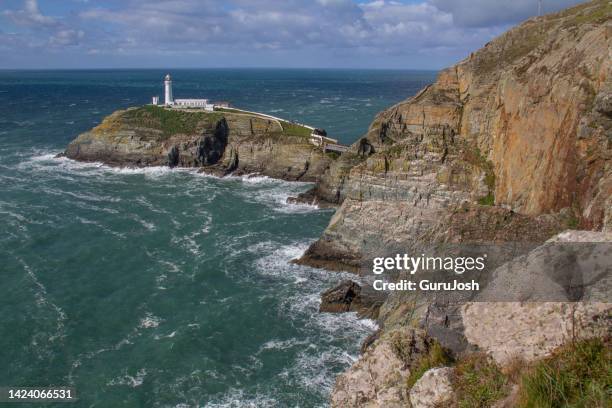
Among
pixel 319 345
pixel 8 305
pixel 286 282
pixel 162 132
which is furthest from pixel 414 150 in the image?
pixel 162 132

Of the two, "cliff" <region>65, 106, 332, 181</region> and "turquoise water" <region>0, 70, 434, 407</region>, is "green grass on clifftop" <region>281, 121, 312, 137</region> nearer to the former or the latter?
→ "cliff" <region>65, 106, 332, 181</region>

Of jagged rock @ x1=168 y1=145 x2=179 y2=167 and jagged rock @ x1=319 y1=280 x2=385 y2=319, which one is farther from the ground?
jagged rock @ x1=168 y1=145 x2=179 y2=167

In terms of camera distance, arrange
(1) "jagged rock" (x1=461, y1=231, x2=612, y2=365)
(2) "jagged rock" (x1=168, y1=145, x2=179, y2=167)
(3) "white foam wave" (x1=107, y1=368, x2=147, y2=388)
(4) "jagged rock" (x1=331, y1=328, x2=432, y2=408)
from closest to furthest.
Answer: (1) "jagged rock" (x1=461, y1=231, x2=612, y2=365), (4) "jagged rock" (x1=331, y1=328, x2=432, y2=408), (3) "white foam wave" (x1=107, y1=368, x2=147, y2=388), (2) "jagged rock" (x1=168, y1=145, x2=179, y2=167)

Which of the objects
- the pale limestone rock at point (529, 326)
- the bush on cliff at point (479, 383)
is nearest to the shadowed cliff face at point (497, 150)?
the pale limestone rock at point (529, 326)

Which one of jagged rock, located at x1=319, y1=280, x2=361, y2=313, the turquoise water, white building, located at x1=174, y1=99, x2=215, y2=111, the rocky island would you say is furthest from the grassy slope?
jagged rock, located at x1=319, y1=280, x2=361, y2=313

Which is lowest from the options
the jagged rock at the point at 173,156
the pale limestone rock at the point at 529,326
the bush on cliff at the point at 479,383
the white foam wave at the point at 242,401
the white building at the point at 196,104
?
the white foam wave at the point at 242,401

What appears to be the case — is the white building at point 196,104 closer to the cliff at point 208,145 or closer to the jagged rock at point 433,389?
the cliff at point 208,145

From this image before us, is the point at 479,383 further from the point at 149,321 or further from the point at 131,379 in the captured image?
the point at 149,321
